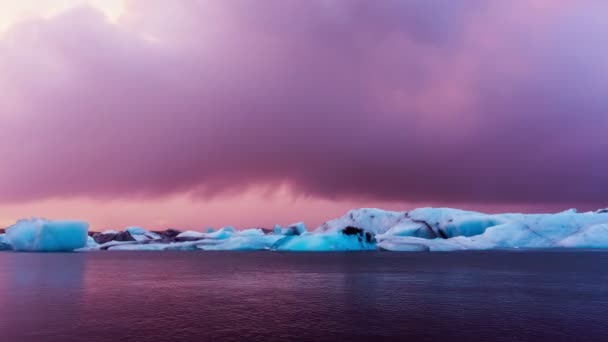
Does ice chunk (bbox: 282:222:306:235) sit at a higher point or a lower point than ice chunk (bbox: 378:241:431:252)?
higher

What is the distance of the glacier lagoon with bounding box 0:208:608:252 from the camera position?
158 feet

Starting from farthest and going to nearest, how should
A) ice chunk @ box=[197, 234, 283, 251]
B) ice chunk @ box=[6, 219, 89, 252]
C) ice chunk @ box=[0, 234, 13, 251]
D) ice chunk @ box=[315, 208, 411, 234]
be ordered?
ice chunk @ box=[315, 208, 411, 234] < ice chunk @ box=[0, 234, 13, 251] < ice chunk @ box=[197, 234, 283, 251] < ice chunk @ box=[6, 219, 89, 252]

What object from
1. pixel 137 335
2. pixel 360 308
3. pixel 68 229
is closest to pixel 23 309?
pixel 137 335

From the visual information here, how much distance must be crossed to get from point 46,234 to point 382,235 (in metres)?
35.3

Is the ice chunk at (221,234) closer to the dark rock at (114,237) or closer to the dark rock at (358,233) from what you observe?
the dark rock at (114,237)

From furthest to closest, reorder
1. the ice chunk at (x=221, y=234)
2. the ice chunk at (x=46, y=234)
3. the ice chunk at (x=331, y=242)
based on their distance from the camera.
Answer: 1. the ice chunk at (x=221, y=234)
2. the ice chunk at (x=331, y=242)
3. the ice chunk at (x=46, y=234)

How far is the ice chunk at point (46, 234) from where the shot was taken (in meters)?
46.6

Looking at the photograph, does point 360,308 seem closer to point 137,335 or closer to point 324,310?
point 324,310

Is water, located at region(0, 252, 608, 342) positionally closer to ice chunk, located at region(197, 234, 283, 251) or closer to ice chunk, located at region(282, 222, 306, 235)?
ice chunk, located at region(197, 234, 283, 251)

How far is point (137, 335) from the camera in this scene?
29.8ft

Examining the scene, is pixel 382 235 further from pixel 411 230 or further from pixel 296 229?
pixel 296 229

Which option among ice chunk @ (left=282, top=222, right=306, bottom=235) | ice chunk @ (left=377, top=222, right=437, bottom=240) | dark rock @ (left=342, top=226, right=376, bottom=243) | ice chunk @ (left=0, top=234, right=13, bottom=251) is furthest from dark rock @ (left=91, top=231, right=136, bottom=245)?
ice chunk @ (left=377, top=222, right=437, bottom=240)

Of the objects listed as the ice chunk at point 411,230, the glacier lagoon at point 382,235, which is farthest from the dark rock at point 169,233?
the ice chunk at point 411,230

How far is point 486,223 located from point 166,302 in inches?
2066
